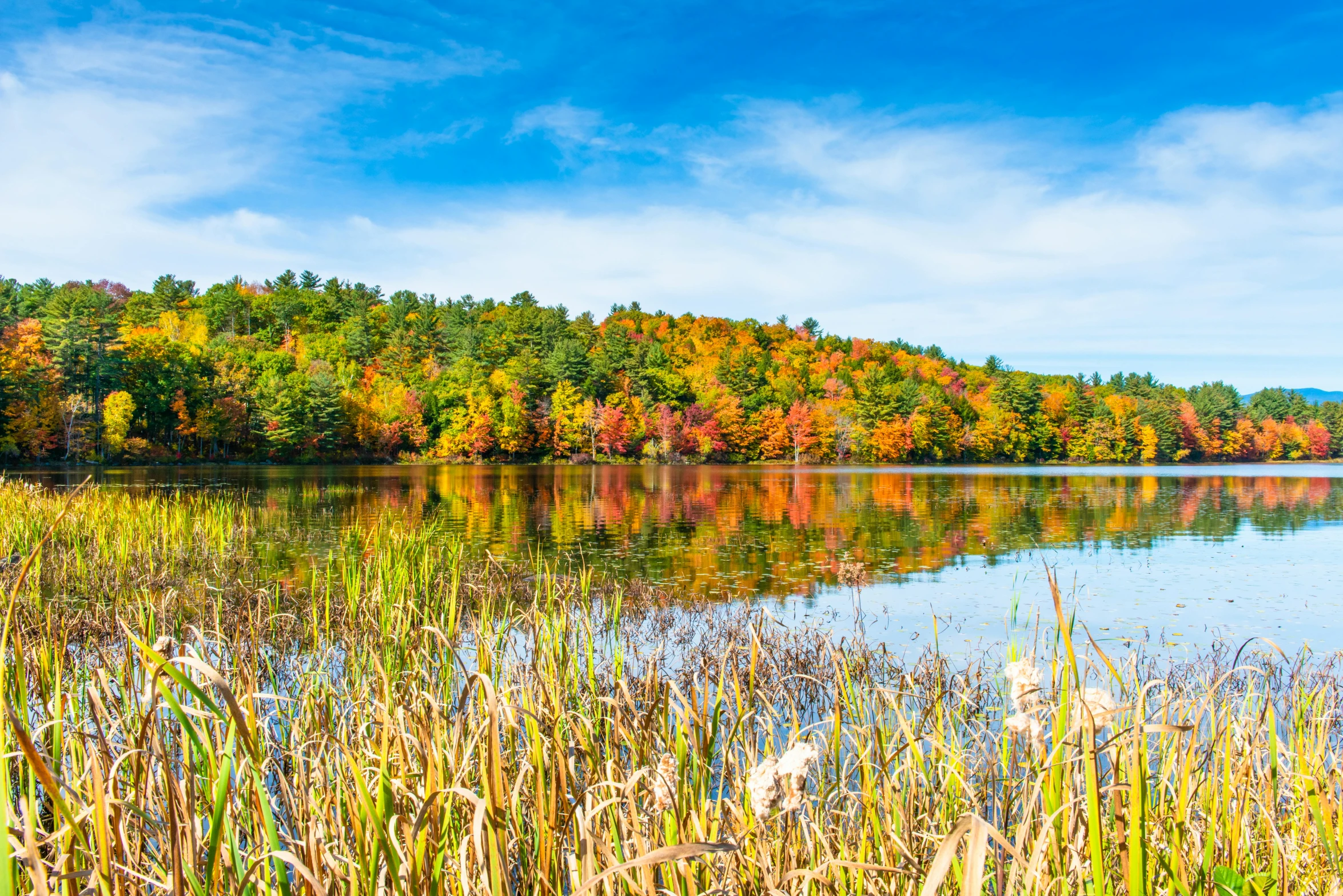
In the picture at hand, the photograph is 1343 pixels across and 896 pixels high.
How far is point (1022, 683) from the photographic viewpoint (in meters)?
1.95

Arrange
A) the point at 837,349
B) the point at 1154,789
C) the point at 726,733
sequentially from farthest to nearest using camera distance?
the point at 837,349
the point at 1154,789
the point at 726,733

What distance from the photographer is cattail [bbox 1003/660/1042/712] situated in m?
1.92

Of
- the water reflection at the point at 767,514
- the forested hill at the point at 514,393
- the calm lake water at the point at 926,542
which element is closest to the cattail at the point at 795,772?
the calm lake water at the point at 926,542

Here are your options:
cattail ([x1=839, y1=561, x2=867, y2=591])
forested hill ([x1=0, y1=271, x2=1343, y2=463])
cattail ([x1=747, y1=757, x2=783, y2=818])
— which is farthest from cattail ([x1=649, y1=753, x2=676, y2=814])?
forested hill ([x1=0, y1=271, x2=1343, y2=463])

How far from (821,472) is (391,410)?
1523 inches

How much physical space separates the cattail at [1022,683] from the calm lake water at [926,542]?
2442mm

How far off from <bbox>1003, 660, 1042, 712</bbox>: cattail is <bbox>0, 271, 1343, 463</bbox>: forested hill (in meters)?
59.1

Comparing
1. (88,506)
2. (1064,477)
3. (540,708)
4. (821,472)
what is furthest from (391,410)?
(540,708)

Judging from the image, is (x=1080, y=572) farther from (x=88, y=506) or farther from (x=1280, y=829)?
(x=88, y=506)

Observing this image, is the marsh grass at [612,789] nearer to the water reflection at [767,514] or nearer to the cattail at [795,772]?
the cattail at [795,772]

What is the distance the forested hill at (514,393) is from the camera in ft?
187

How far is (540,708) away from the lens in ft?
10.7

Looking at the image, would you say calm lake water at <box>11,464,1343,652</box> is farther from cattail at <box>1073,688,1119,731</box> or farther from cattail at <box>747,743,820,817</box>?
cattail at <box>747,743,820,817</box>

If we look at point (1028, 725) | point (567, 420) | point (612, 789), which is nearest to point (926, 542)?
point (612, 789)
